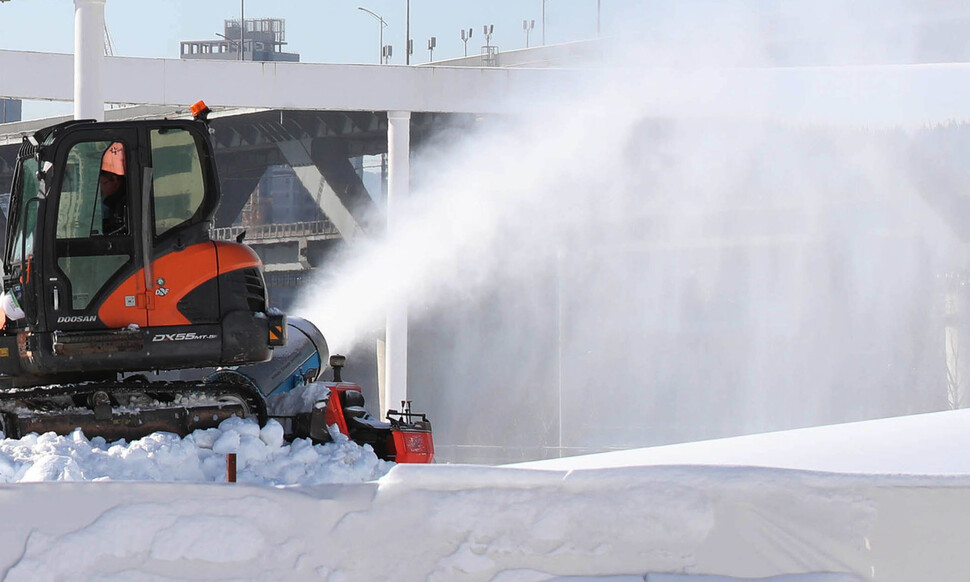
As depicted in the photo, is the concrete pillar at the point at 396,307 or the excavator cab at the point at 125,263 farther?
the concrete pillar at the point at 396,307

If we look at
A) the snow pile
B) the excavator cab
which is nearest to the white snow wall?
the snow pile

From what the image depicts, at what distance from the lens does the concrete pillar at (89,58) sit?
41.2 feet

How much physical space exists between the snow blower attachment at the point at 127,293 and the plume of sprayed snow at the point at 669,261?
1081 centimetres

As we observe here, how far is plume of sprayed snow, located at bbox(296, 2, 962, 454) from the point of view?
21938mm

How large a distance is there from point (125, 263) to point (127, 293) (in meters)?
0.21

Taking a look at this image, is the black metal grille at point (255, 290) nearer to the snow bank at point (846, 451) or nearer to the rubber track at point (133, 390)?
the rubber track at point (133, 390)

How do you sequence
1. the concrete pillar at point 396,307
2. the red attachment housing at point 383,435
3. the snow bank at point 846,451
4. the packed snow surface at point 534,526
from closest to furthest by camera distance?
the packed snow surface at point 534,526 → the snow bank at point 846,451 → the red attachment housing at point 383,435 → the concrete pillar at point 396,307

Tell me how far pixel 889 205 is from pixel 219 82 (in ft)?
50.2

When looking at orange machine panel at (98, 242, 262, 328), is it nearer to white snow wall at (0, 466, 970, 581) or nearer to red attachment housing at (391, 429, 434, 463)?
red attachment housing at (391, 429, 434, 463)

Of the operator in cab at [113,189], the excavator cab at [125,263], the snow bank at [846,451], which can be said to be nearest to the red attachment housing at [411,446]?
the excavator cab at [125,263]

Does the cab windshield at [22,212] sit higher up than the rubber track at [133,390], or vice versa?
the cab windshield at [22,212]

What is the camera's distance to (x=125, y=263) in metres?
7.59

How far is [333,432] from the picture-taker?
8055 millimetres

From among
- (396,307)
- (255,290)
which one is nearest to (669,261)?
(396,307)
